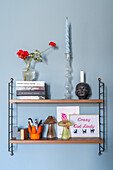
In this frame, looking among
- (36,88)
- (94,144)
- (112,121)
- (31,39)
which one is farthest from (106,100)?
(31,39)

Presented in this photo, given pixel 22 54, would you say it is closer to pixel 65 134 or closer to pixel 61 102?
pixel 61 102

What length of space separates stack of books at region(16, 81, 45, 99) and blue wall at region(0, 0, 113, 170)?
15 centimetres

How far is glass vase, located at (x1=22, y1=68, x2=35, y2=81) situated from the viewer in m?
1.82

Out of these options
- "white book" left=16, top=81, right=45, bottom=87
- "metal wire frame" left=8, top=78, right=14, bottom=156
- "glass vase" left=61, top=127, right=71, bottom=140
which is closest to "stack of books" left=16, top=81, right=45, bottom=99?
"white book" left=16, top=81, right=45, bottom=87

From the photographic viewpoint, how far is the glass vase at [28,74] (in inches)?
71.7

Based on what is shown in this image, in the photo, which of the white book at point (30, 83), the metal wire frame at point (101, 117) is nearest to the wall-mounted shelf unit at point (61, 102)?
the metal wire frame at point (101, 117)

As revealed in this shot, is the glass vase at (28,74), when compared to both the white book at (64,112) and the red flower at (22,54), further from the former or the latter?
the white book at (64,112)

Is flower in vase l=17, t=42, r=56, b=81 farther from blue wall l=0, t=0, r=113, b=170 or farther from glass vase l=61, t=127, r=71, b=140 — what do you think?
glass vase l=61, t=127, r=71, b=140

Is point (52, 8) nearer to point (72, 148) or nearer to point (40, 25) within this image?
point (40, 25)

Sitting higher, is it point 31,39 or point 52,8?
point 52,8

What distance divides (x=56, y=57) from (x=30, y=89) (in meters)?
0.36

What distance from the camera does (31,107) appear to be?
1869 mm

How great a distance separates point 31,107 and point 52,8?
0.83 metres

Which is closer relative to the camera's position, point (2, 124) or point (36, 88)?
point (36, 88)
